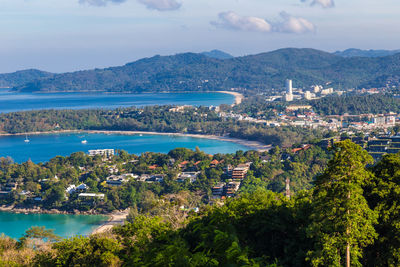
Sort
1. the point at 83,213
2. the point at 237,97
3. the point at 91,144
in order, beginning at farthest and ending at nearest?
the point at 237,97 < the point at 91,144 < the point at 83,213

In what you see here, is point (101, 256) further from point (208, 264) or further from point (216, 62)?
point (216, 62)

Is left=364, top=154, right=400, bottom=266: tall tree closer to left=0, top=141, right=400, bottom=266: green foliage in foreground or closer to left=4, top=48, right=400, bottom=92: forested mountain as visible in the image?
left=0, top=141, right=400, bottom=266: green foliage in foreground

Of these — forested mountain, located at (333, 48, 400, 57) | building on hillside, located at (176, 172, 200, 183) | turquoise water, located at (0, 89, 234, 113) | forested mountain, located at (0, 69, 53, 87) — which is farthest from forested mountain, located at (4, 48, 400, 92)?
building on hillside, located at (176, 172, 200, 183)

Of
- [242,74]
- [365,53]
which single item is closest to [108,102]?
[242,74]

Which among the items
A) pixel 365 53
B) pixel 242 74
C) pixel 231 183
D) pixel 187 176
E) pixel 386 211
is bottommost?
→ pixel 187 176

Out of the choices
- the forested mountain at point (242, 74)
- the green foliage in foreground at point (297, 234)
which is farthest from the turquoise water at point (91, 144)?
the forested mountain at point (242, 74)

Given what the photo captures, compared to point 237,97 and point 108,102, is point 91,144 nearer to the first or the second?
point 108,102

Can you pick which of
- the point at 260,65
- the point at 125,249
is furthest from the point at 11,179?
the point at 260,65
